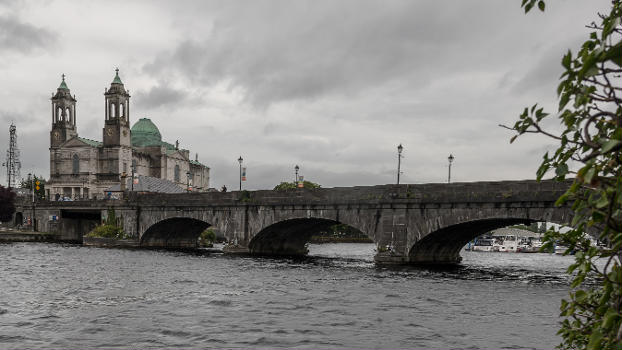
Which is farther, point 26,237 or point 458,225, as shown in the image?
point 26,237

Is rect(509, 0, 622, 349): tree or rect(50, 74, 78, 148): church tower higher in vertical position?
rect(50, 74, 78, 148): church tower

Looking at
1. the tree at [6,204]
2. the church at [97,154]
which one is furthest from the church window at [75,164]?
the tree at [6,204]

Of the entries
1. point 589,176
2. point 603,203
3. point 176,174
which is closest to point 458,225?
point 603,203

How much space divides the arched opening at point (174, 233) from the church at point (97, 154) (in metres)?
44.8

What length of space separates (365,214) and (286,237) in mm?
15585

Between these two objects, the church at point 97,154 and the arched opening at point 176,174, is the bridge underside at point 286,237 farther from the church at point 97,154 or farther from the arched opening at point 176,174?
the arched opening at point 176,174

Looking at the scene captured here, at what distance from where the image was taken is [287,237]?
58156 mm

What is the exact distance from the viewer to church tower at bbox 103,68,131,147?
121188mm

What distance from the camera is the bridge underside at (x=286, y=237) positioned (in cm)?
5238

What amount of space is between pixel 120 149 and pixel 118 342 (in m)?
111

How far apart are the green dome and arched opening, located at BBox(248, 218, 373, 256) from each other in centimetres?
8729

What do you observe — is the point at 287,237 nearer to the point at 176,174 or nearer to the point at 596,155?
the point at 596,155

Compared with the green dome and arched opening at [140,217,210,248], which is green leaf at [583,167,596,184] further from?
the green dome

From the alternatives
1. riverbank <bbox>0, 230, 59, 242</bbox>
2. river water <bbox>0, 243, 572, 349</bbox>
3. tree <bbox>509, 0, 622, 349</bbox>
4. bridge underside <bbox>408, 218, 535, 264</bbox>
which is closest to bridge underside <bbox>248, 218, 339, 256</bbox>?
bridge underside <bbox>408, 218, 535, 264</bbox>
